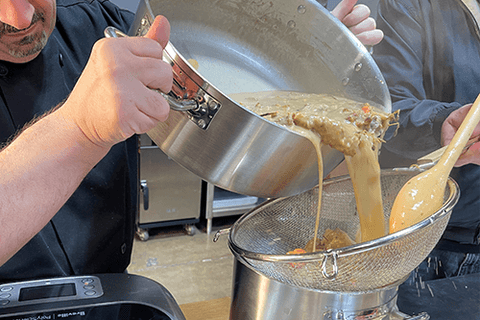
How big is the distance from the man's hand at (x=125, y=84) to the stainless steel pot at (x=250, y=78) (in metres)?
0.03

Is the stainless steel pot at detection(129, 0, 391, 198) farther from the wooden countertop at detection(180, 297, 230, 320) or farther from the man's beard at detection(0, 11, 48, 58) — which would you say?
the wooden countertop at detection(180, 297, 230, 320)

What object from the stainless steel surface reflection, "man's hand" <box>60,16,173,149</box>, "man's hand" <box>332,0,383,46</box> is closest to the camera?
"man's hand" <box>60,16,173,149</box>

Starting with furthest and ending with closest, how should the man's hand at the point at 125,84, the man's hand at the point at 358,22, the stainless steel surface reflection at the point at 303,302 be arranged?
the man's hand at the point at 358,22 → the stainless steel surface reflection at the point at 303,302 → the man's hand at the point at 125,84

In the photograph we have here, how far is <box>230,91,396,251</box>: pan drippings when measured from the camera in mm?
647

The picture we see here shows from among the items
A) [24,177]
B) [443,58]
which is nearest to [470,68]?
[443,58]

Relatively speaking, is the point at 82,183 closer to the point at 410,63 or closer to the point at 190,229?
the point at 410,63

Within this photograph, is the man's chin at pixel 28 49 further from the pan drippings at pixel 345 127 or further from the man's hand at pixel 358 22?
the man's hand at pixel 358 22

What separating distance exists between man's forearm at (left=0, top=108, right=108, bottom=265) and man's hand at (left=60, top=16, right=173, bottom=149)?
2.3 inches

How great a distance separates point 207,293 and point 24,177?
1921 millimetres

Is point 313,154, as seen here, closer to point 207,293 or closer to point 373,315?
point 373,315

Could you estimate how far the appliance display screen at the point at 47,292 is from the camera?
68cm

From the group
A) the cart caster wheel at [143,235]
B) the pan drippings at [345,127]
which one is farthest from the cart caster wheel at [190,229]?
the pan drippings at [345,127]

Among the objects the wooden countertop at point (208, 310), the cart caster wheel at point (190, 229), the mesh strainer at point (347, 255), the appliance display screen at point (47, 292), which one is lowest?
the cart caster wheel at point (190, 229)

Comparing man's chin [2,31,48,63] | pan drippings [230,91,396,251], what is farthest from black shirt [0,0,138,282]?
pan drippings [230,91,396,251]
